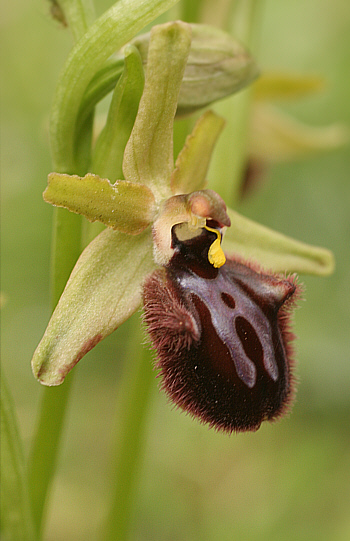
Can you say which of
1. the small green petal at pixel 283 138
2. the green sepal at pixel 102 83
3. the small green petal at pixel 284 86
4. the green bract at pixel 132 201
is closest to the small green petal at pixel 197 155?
the green bract at pixel 132 201

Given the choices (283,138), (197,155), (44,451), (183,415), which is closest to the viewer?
(197,155)

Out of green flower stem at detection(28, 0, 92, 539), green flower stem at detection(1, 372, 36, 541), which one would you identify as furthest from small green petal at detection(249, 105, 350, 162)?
green flower stem at detection(1, 372, 36, 541)

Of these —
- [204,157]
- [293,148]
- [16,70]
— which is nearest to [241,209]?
[293,148]

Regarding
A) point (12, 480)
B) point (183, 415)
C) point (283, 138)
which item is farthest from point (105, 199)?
point (183, 415)

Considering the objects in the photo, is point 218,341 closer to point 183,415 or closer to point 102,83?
point 102,83

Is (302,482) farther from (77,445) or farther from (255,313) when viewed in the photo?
(255,313)

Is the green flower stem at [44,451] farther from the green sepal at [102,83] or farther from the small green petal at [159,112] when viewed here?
the green sepal at [102,83]
